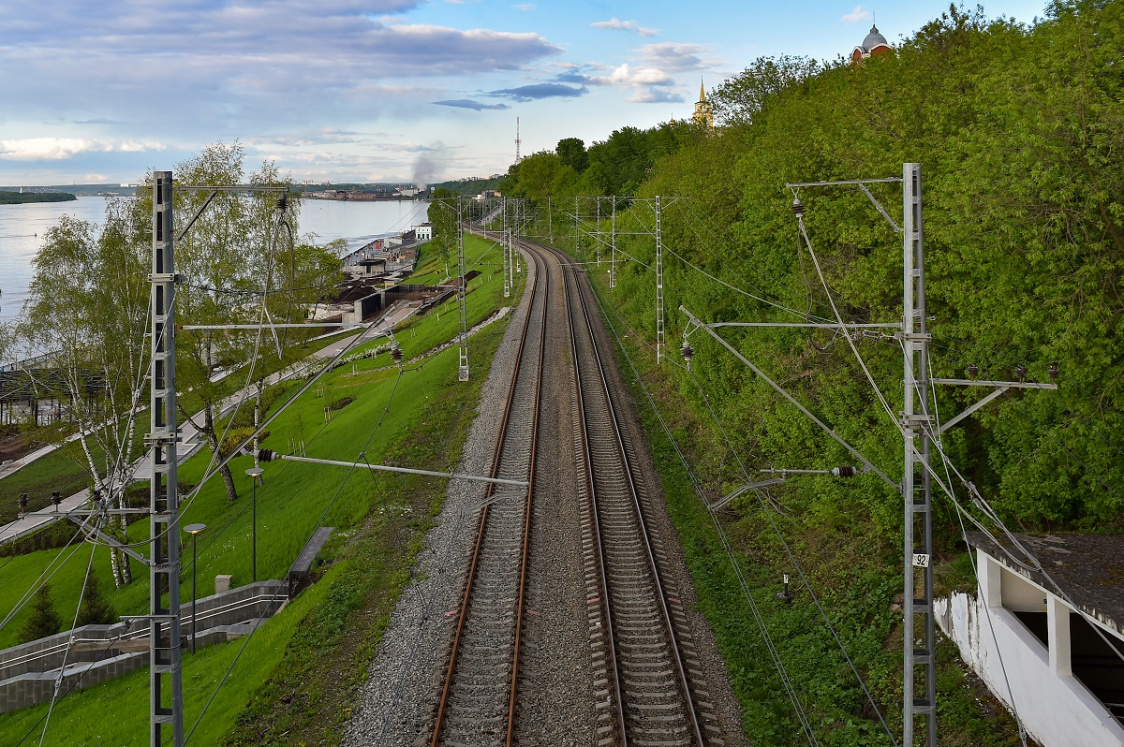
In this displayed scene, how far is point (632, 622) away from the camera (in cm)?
1655

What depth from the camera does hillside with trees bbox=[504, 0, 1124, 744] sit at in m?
13.4

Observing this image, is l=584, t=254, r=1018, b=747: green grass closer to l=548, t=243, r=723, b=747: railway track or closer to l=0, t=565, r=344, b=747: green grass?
l=548, t=243, r=723, b=747: railway track

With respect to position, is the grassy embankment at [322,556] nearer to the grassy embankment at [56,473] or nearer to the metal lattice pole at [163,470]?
the metal lattice pole at [163,470]

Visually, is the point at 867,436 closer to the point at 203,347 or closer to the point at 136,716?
the point at 136,716

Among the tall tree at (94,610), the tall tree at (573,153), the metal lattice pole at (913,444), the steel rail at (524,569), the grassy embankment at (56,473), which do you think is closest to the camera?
the metal lattice pole at (913,444)

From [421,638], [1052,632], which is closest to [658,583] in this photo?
[421,638]

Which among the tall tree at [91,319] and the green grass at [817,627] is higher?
the tall tree at [91,319]

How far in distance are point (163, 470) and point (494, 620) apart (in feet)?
26.4

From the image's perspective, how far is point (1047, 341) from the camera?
46.6 feet

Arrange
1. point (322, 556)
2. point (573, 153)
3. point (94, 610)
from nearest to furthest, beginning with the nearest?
point (322, 556) → point (94, 610) → point (573, 153)

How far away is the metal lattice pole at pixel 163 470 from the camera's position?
1060cm

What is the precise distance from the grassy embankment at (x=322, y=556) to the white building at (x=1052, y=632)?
1083 centimetres

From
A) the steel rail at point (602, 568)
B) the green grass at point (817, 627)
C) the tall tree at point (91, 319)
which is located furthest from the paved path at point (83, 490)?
the green grass at point (817, 627)

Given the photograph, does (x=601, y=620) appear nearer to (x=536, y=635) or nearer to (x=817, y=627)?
(x=536, y=635)
